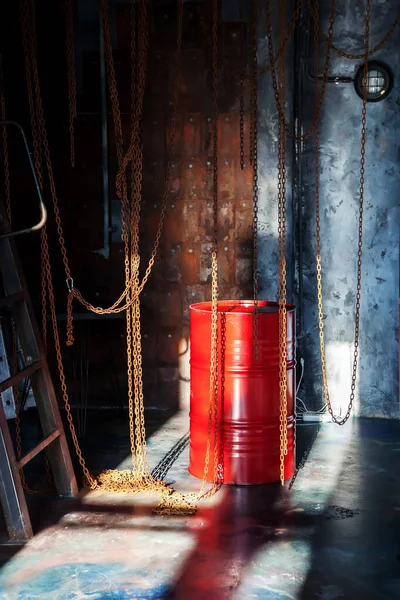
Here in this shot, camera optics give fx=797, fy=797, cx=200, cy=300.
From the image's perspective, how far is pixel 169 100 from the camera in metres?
7.89

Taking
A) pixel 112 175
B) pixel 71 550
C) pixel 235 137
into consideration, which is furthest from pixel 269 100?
pixel 71 550

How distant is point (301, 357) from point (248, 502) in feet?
8.69

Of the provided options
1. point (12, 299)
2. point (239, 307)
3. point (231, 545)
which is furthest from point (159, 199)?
point (231, 545)

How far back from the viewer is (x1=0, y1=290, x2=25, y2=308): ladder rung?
5066 mm

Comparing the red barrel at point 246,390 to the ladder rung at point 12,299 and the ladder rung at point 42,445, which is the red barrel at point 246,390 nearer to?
the ladder rung at point 42,445

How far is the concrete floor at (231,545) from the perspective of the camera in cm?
414

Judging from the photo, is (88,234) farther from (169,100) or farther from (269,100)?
(269,100)

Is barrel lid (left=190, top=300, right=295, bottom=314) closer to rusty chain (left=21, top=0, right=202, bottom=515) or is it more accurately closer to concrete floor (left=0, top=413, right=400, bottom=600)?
rusty chain (left=21, top=0, right=202, bottom=515)

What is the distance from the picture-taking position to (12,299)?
522 centimetres

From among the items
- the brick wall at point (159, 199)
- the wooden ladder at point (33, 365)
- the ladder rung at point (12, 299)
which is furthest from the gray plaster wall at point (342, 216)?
the ladder rung at point (12, 299)

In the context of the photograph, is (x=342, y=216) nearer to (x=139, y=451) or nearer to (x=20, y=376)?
(x=139, y=451)

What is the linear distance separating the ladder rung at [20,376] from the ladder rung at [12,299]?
0.43 metres

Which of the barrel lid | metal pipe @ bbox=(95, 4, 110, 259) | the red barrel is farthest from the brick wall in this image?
the red barrel

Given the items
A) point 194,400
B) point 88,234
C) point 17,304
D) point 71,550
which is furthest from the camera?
point 88,234
